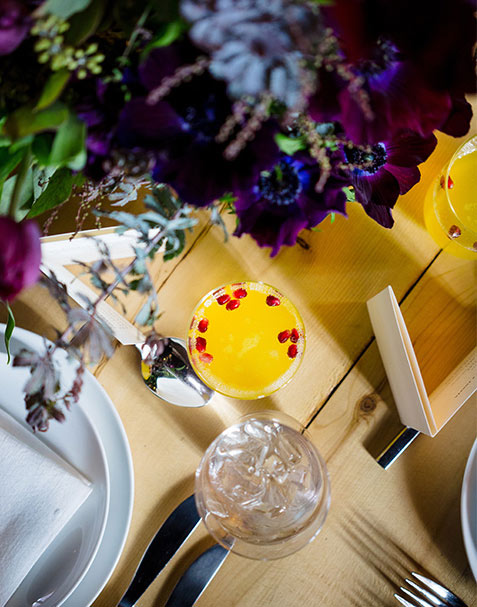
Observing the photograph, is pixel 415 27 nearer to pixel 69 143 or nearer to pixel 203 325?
pixel 69 143

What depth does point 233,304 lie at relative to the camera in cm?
82

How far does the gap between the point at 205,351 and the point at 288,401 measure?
6.2 inches

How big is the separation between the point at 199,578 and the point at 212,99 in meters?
0.71

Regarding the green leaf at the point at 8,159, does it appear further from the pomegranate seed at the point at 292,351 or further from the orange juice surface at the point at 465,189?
the orange juice surface at the point at 465,189

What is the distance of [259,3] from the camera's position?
0.29 m

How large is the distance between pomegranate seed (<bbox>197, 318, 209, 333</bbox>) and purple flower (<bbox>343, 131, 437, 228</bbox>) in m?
0.33

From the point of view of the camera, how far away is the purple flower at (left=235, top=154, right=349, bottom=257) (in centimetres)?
46

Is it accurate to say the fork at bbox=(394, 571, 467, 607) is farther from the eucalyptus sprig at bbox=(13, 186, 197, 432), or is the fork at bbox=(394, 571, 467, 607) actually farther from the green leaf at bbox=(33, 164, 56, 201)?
the green leaf at bbox=(33, 164, 56, 201)

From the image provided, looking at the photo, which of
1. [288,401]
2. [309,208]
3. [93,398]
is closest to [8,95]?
[309,208]

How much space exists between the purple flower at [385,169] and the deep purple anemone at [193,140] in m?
0.16

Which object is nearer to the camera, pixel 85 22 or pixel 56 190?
pixel 85 22

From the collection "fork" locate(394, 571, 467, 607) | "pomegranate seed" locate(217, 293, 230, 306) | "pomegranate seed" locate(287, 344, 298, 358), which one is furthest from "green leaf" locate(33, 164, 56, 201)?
"fork" locate(394, 571, 467, 607)

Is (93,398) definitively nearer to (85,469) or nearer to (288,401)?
(85,469)

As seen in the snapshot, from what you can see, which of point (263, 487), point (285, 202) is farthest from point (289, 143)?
point (263, 487)
